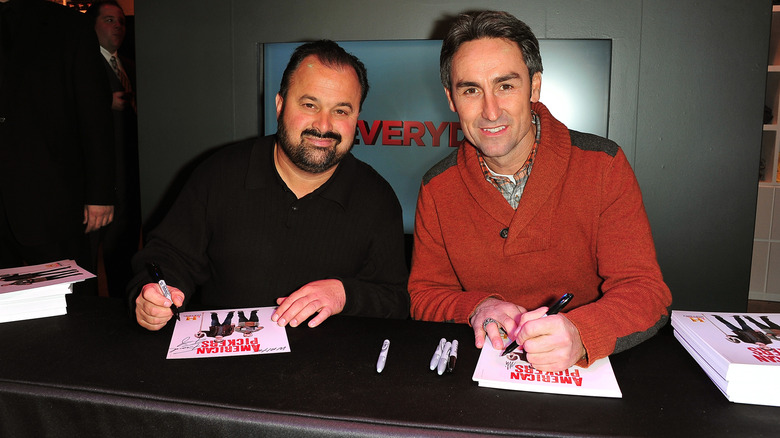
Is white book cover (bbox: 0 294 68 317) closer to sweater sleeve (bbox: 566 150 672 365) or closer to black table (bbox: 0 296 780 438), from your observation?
black table (bbox: 0 296 780 438)

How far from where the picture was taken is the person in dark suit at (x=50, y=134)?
2373 mm

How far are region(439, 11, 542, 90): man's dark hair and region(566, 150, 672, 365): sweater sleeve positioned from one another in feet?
1.26

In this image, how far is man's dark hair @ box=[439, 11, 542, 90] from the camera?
1.66m

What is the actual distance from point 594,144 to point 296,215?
0.91 m

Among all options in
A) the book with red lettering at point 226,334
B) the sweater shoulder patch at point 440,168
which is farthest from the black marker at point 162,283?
the sweater shoulder patch at point 440,168

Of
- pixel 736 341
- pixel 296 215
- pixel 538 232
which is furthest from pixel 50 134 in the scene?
pixel 736 341

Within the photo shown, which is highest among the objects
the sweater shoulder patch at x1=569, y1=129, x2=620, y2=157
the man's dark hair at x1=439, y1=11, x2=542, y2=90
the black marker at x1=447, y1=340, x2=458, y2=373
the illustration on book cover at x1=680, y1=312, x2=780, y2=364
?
the man's dark hair at x1=439, y1=11, x2=542, y2=90

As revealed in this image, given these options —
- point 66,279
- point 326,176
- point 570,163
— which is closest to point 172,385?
point 66,279

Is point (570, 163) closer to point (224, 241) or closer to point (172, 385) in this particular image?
point (224, 241)

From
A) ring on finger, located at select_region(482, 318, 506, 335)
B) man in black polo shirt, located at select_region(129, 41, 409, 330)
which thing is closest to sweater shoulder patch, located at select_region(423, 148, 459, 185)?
man in black polo shirt, located at select_region(129, 41, 409, 330)

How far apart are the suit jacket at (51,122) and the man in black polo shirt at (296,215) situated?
1036mm

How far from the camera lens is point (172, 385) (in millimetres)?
1012

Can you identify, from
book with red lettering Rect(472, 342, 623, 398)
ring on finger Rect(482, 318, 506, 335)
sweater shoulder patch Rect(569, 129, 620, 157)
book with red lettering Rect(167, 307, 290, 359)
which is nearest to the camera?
book with red lettering Rect(472, 342, 623, 398)

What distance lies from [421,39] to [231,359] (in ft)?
7.53
